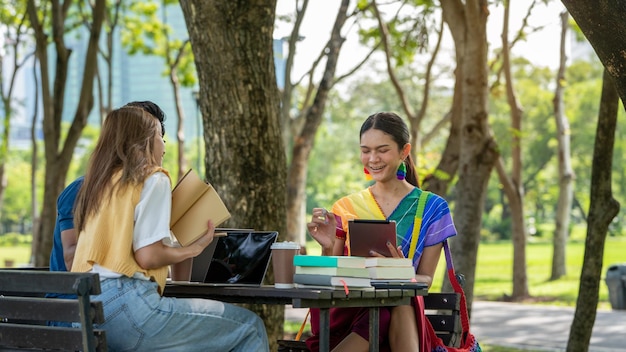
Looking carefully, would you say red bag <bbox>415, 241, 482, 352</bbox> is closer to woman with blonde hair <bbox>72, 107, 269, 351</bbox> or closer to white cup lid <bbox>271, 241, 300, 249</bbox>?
white cup lid <bbox>271, 241, 300, 249</bbox>

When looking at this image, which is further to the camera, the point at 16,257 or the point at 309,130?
the point at 16,257

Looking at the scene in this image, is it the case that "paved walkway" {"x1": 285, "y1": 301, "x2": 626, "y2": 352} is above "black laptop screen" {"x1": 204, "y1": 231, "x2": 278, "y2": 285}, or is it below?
below

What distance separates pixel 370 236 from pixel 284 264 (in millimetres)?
415

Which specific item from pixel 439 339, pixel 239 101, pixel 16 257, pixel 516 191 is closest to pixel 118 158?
pixel 439 339

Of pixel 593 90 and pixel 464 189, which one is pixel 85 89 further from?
pixel 593 90

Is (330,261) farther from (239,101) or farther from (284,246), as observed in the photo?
(239,101)

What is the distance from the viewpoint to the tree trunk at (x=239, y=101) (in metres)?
7.97

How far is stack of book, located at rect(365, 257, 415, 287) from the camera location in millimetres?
4734

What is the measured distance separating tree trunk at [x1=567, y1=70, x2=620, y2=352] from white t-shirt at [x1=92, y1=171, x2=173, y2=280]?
15.3 feet

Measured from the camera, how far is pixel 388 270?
15.6ft

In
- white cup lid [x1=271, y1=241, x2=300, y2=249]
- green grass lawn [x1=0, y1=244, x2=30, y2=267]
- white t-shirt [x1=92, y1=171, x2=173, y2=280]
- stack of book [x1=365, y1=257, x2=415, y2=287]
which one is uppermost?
white t-shirt [x1=92, y1=171, x2=173, y2=280]

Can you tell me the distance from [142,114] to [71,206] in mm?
550

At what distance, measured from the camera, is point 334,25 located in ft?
54.2

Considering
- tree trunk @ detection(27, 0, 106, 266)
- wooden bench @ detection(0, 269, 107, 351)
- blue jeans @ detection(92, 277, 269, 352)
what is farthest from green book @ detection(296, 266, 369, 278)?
tree trunk @ detection(27, 0, 106, 266)
